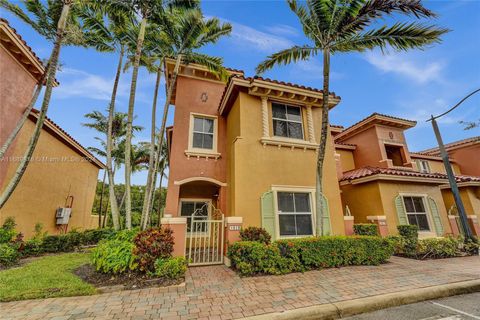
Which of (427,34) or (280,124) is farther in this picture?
(280,124)

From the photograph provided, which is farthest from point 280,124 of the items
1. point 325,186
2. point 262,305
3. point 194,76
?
point 262,305

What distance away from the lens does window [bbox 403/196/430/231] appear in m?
10.4

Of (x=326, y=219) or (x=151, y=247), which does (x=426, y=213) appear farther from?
(x=151, y=247)

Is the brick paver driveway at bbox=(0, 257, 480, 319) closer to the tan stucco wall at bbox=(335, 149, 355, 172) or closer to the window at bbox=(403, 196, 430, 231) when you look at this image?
the window at bbox=(403, 196, 430, 231)

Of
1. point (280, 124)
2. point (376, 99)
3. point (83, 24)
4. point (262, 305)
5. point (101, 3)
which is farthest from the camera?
point (376, 99)

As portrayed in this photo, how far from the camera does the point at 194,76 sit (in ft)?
36.0

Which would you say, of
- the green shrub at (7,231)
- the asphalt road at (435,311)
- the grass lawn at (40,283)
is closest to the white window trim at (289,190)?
the asphalt road at (435,311)

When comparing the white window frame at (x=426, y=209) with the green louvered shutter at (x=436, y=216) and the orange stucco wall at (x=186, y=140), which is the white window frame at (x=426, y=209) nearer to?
the green louvered shutter at (x=436, y=216)

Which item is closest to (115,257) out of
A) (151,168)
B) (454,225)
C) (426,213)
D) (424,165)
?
(151,168)

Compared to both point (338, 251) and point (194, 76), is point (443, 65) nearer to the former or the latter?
point (338, 251)

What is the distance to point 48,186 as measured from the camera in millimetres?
12281

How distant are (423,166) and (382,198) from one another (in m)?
10.9

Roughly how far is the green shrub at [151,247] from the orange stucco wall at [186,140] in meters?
2.39

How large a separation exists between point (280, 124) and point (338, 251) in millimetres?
5788
